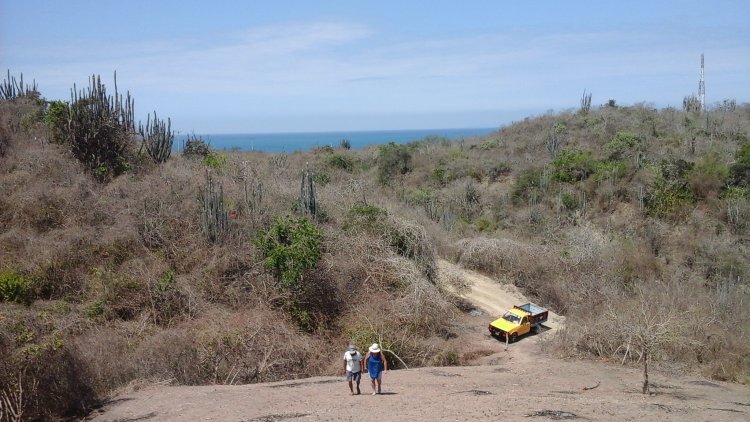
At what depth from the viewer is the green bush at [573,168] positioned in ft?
117

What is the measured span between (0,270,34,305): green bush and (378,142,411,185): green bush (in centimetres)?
2974

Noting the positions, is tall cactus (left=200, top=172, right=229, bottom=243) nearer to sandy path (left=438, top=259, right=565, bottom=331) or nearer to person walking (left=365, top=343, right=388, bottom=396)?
sandy path (left=438, top=259, right=565, bottom=331)

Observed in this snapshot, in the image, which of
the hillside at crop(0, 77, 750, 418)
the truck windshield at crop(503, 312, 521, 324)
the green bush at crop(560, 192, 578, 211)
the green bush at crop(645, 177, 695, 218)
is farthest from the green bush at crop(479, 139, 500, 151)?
the truck windshield at crop(503, 312, 521, 324)

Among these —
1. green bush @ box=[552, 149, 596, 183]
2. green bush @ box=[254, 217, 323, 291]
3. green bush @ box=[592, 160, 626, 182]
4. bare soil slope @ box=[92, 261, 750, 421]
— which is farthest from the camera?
green bush @ box=[552, 149, 596, 183]

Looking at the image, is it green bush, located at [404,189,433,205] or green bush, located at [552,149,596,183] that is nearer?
green bush, located at [404,189,433,205]

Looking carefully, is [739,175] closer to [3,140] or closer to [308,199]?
[308,199]

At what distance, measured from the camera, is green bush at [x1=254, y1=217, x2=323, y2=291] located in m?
17.9

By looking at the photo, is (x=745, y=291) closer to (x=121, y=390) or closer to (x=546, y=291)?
(x=546, y=291)

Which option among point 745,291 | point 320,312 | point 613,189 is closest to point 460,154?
point 613,189

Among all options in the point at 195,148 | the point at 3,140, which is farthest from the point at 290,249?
the point at 195,148

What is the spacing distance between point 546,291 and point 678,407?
1204 cm

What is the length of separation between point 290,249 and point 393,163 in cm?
2807

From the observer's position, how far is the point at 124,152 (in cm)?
2467

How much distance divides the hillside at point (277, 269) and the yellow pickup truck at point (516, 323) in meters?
1.27
